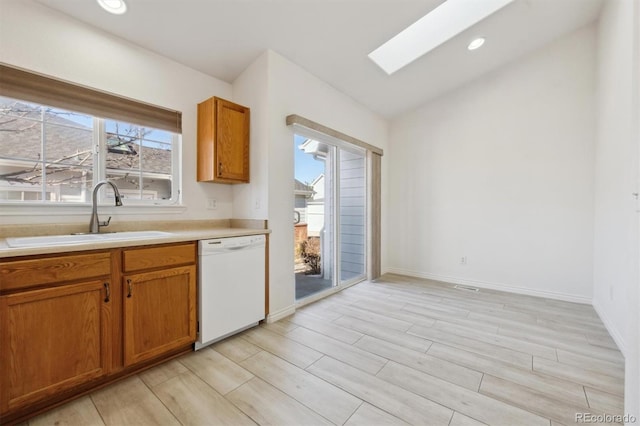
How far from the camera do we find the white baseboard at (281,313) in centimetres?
256

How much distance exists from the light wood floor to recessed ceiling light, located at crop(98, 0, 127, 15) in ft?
8.52

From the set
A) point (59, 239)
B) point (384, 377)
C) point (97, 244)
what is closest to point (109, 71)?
point (59, 239)

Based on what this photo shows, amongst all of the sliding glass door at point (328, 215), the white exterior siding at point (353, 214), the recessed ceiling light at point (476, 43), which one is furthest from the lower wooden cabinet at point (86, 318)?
the recessed ceiling light at point (476, 43)

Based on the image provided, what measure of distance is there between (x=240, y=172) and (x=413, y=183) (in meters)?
2.80

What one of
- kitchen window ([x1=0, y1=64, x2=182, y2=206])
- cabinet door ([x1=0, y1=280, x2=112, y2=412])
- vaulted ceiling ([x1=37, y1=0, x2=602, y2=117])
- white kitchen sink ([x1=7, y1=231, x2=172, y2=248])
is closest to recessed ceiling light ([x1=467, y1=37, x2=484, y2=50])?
vaulted ceiling ([x1=37, y1=0, x2=602, y2=117])

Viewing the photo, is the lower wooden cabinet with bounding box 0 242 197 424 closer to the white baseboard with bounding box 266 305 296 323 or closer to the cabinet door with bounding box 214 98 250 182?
the white baseboard with bounding box 266 305 296 323

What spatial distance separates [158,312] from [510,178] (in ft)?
13.6

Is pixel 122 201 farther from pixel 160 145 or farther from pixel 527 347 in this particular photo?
pixel 527 347

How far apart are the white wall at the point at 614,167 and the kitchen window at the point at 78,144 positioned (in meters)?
3.31

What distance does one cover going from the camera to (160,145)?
2508 mm

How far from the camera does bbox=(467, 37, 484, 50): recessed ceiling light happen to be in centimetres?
294

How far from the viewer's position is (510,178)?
3480 millimetres

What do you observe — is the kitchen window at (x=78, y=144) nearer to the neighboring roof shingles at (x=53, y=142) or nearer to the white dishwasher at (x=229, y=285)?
the neighboring roof shingles at (x=53, y=142)

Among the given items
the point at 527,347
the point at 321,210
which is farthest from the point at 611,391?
the point at 321,210
